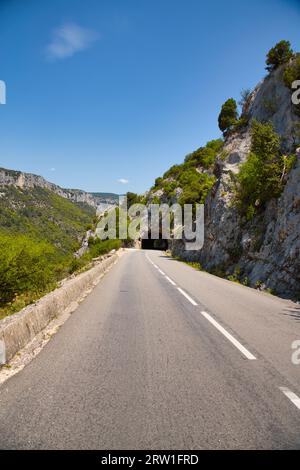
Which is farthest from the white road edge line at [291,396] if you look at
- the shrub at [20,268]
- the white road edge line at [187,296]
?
the shrub at [20,268]

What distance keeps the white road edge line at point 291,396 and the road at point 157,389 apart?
22 millimetres

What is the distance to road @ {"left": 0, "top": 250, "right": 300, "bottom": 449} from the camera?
307cm

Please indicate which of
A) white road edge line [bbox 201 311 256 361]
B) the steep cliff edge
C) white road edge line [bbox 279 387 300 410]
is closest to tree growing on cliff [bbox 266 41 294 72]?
the steep cliff edge

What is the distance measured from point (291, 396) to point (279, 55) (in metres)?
36.4

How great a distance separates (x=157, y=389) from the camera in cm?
412

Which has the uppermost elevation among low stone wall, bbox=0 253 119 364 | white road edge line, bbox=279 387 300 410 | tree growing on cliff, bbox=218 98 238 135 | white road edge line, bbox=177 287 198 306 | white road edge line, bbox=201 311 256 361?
tree growing on cliff, bbox=218 98 238 135

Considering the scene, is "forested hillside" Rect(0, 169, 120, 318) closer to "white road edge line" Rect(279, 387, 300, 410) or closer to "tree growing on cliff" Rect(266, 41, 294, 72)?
"white road edge line" Rect(279, 387, 300, 410)

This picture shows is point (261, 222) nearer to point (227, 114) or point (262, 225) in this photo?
point (262, 225)

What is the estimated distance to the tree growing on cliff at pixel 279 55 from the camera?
32562 millimetres

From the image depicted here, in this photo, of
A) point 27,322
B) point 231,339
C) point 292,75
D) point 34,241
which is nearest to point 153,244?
point 292,75

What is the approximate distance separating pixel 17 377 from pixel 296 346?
4.66 meters

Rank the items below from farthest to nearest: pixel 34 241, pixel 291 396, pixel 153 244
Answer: pixel 153 244 < pixel 34 241 < pixel 291 396

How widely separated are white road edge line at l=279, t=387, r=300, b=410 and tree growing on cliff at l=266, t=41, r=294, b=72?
35.0m
